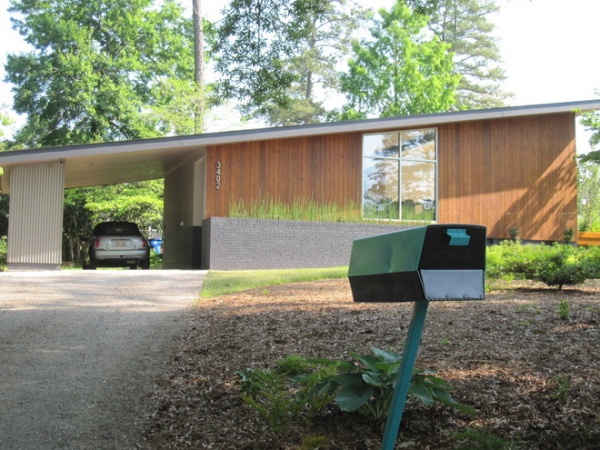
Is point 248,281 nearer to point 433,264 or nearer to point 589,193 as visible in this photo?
point 433,264

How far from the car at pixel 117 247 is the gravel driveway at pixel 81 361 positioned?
818 centimetres

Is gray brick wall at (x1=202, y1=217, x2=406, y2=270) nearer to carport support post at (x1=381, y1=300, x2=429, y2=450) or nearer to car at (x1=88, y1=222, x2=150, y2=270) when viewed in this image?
car at (x1=88, y1=222, x2=150, y2=270)

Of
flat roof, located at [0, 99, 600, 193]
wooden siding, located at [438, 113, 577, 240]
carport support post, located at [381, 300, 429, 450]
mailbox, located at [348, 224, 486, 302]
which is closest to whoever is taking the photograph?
mailbox, located at [348, 224, 486, 302]

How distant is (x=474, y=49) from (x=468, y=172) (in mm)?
24557

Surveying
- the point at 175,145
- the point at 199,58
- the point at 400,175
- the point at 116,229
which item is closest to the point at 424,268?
the point at 175,145

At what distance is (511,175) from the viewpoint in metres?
19.2

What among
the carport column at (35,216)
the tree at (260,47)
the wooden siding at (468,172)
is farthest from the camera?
the wooden siding at (468,172)

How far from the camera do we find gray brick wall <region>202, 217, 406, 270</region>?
16.0 m

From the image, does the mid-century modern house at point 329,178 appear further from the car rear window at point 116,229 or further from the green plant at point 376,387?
the green plant at point 376,387

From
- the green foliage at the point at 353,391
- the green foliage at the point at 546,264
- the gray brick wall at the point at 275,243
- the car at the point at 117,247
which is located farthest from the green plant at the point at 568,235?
the green foliage at the point at 353,391

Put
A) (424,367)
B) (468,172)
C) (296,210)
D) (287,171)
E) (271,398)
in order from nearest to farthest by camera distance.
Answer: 1. (271,398)
2. (424,367)
3. (296,210)
4. (287,171)
5. (468,172)

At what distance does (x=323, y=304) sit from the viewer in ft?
26.0

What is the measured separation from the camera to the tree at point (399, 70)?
32406mm

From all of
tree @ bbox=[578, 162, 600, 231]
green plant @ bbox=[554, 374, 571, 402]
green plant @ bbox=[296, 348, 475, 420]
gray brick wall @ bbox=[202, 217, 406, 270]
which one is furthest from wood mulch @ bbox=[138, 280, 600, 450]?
tree @ bbox=[578, 162, 600, 231]
